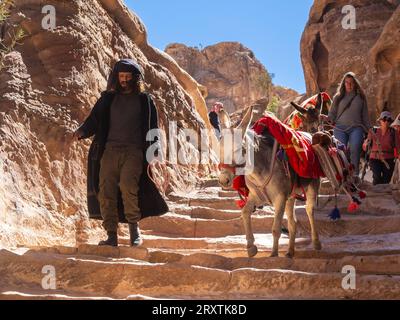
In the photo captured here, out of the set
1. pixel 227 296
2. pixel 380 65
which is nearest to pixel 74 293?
pixel 227 296

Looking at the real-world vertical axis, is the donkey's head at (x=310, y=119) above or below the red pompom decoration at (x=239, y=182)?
above

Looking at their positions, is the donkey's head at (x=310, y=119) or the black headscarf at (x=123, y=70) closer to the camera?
the black headscarf at (x=123, y=70)

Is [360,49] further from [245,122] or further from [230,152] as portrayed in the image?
[230,152]

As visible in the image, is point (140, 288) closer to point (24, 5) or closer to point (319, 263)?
point (319, 263)

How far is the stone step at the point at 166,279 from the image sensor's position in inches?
214

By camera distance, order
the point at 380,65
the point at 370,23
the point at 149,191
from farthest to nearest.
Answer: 1. the point at 370,23
2. the point at 380,65
3. the point at 149,191

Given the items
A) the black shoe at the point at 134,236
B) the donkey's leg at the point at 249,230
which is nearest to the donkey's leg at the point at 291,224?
the donkey's leg at the point at 249,230

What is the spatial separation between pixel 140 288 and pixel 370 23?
56.2 ft

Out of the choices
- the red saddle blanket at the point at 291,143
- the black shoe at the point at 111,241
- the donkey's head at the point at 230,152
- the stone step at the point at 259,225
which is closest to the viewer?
the donkey's head at the point at 230,152

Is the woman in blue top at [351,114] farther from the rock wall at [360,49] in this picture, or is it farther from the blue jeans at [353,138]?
the rock wall at [360,49]

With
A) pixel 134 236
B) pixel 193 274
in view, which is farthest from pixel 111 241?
pixel 193 274

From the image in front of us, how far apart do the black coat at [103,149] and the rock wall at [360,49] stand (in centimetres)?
1173
